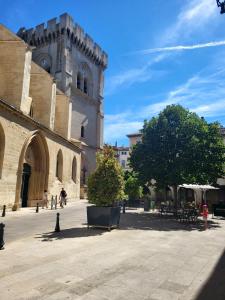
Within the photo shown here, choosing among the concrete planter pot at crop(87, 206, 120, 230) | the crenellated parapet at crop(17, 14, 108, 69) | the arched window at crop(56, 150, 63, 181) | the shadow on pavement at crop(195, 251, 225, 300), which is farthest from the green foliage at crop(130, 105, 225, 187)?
the crenellated parapet at crop(17, 14, 108, 69)

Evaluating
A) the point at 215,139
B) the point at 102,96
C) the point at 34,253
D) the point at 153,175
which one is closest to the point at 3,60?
the point at 153,175

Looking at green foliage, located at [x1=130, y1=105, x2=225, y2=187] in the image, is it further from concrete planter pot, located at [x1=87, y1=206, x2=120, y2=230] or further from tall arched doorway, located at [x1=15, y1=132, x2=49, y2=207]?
tall arched doorway, located at [x1=15, y1=132, x2=49, y2=207]

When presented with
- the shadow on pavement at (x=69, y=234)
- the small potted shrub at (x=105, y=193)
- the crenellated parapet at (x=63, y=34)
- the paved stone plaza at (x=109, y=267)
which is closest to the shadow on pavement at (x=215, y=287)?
the paved stone plaza at (x=109, y=267)

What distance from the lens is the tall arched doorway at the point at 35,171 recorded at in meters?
22.0

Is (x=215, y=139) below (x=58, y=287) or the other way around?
the other way around

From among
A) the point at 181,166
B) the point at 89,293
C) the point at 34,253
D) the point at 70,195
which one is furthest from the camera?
the point at 70,195

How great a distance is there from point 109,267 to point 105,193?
537 cm

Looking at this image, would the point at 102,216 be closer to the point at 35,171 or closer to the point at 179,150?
the point at 179,150

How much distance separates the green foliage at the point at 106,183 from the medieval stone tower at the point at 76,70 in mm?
28340

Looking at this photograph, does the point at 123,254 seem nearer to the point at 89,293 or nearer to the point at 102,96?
the point at 89,293

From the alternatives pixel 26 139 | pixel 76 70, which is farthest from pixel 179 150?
pixel 76 70

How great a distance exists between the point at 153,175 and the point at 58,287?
13177 mm

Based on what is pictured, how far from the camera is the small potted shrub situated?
36.8ft

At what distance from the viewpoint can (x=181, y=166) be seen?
16.5 m
